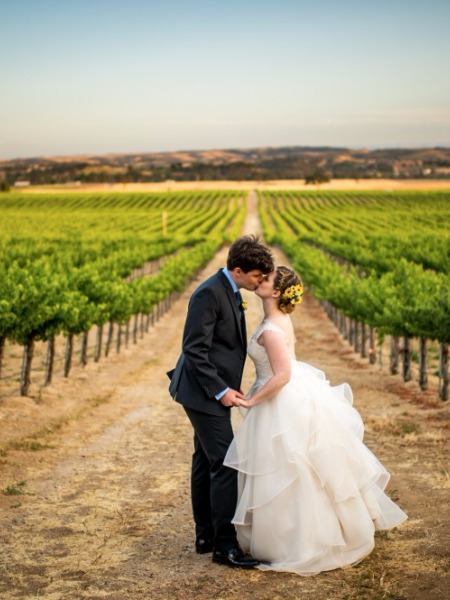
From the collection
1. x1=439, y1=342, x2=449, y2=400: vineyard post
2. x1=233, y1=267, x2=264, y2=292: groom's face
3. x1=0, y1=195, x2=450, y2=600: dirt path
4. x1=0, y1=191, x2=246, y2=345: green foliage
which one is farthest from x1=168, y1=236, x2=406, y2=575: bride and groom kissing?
x1=0, y1=191, x2=246, y2=345: green foliage

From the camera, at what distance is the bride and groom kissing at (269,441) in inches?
216

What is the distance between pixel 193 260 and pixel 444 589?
36.8 m

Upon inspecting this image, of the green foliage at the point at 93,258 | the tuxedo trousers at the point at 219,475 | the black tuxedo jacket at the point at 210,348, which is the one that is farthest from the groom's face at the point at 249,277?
the green foliage at the point at 93,258

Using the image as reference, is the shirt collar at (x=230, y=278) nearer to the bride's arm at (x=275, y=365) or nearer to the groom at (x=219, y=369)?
the groom at (x=219, y=369)

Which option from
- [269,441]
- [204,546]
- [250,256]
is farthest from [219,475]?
[250,256]

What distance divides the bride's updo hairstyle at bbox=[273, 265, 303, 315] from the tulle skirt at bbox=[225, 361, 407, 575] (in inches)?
22.3

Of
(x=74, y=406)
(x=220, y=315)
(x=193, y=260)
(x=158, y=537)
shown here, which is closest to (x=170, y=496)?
(x=158, y=537)

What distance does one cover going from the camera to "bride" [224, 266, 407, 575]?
549 centimetres

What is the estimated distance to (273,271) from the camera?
555 centimetres

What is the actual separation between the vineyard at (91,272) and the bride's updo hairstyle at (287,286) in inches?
367

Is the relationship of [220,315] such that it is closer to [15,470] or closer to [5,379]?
[15,470]

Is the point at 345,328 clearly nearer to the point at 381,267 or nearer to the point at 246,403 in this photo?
the point at 381,267

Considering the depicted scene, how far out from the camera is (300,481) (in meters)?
5.52

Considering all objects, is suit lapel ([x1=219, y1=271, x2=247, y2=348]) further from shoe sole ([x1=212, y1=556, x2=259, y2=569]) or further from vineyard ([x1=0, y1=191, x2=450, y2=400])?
vineyard ([x1=0, y1=191, x2=450, y2=400])
